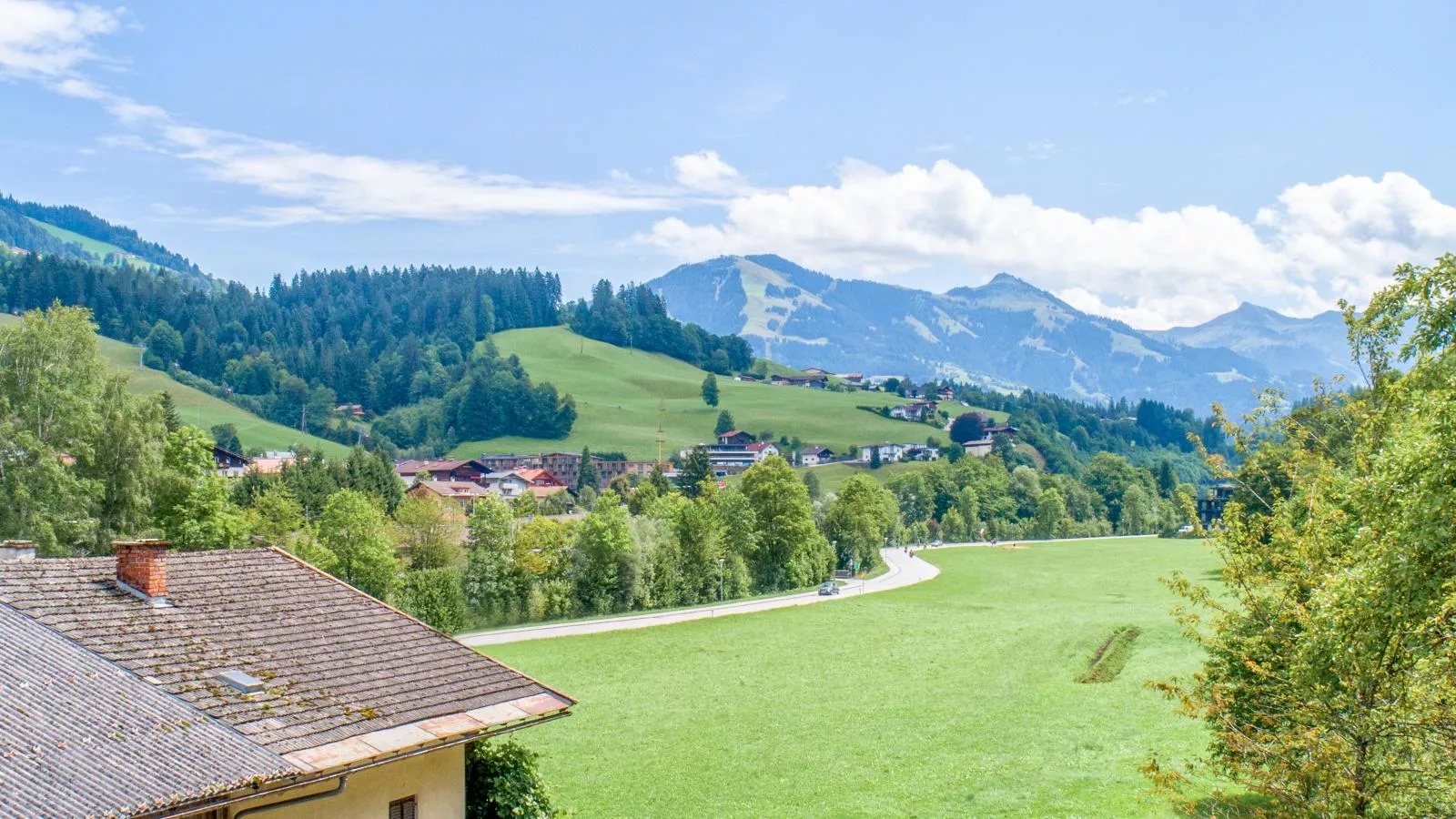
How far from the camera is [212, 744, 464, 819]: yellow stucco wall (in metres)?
13.2

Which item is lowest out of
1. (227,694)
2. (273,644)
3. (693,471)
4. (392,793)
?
(693,471)

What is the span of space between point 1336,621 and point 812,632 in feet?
177

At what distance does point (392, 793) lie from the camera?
48.6 feet

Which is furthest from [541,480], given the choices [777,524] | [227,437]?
[777,524]

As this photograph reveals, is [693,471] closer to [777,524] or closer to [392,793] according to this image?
[777,524]

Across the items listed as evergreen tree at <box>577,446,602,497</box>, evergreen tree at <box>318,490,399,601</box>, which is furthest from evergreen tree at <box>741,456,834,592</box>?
evergreen tree at <box>577,446,602,497</box>

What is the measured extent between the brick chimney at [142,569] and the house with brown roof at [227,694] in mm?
24

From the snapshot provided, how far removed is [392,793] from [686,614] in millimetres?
58610

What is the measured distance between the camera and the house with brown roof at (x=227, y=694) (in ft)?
35.8

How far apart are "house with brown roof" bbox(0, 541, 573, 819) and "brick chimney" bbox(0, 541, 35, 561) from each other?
392cm

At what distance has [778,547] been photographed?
9238 cm

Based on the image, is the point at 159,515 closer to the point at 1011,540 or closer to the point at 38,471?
the point at 38,471

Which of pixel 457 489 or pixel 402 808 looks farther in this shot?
pixel 457 489

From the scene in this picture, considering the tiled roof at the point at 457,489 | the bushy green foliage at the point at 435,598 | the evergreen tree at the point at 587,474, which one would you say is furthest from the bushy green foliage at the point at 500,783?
the evergreen tree at the point at 587,474
